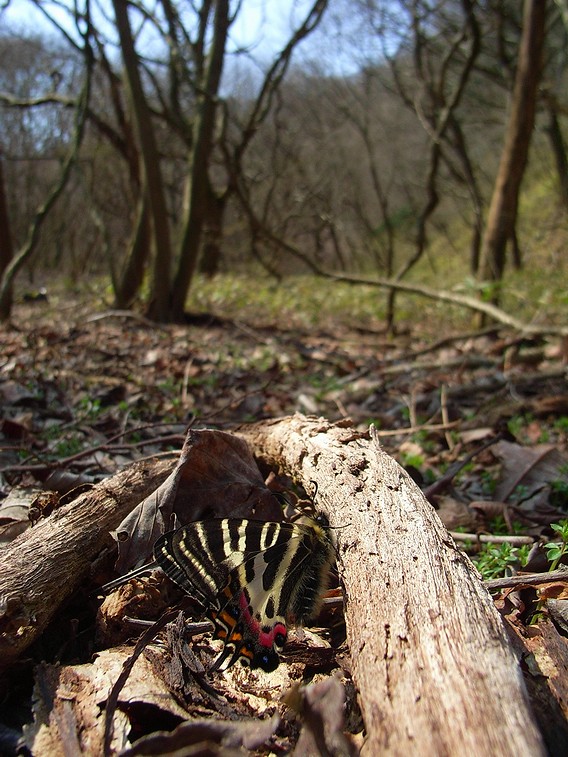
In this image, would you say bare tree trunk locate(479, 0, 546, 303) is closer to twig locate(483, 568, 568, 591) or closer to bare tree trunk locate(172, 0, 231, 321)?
bare tree trunk locate(172, 0, 231, 321)

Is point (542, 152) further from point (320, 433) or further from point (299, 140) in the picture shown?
point (320, 433)

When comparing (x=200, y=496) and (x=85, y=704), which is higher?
(x=200, y=496)

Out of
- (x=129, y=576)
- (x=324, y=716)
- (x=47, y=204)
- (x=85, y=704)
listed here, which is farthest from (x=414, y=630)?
(x=47, y=204)

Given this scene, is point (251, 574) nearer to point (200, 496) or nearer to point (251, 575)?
point (251, 575)

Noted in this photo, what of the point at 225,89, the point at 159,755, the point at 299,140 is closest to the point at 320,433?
the point at 159,755

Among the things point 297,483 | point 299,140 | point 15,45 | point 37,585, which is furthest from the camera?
point 299,140

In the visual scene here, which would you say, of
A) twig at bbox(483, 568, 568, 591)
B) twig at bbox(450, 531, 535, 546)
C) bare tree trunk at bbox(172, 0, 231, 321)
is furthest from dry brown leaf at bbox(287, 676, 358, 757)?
bare tree trunk at bbox(172, 0, 231, 321)
